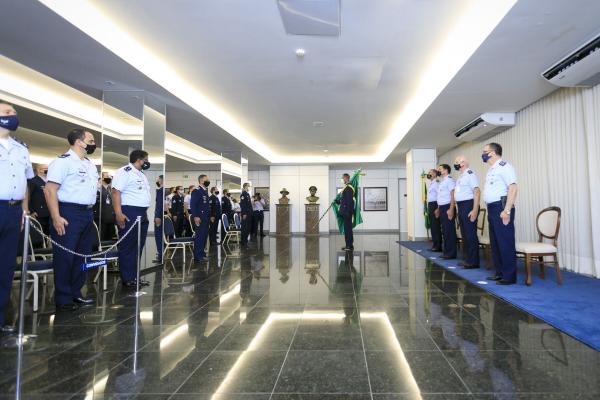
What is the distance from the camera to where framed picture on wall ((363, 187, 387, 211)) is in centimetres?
1387

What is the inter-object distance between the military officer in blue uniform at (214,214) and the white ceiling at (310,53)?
1.90 metres

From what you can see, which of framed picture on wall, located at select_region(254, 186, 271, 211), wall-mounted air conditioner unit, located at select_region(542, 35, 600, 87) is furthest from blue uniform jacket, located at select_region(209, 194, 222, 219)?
wall-mounted air conditioner unit, located at select_region(542, 35, 600, 87)

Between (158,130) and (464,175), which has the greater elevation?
(158,130)

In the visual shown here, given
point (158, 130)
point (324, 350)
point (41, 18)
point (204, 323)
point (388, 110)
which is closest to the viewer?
point (324, 350)

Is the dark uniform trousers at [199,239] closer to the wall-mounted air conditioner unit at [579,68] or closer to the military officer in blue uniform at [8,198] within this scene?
the military officer in blue uniform at [8,198]

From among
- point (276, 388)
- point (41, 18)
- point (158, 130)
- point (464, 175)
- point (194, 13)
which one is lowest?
point (276, 388)

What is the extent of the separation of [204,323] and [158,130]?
12.8ft

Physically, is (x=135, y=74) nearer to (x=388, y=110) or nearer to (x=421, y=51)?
(x=421, y=51)

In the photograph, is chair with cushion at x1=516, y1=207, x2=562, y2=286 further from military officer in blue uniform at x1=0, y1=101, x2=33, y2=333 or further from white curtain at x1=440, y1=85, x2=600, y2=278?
military officer in blue uniform at x1=0, y1=101, x2=33, y2=333

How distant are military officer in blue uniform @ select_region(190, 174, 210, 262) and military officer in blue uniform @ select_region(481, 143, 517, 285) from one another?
4340 millimetres

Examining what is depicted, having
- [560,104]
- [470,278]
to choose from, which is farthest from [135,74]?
[560,104]

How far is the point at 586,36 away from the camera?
338 centimetres

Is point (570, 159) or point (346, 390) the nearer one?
point (346, 390)

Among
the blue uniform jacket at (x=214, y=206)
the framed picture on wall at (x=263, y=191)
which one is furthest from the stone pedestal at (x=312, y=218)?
the blue uniform jacket at (x=214, y=206)
